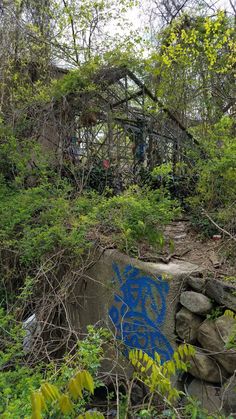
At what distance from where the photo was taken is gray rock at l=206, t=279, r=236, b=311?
2740 mm

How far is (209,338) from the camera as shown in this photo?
9.04ft

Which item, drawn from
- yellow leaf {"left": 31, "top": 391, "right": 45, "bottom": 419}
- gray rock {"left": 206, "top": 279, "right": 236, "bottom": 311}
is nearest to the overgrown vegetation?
yellow leaf {"left": 31, "top": 391, "right": 45, "bottom": 419}

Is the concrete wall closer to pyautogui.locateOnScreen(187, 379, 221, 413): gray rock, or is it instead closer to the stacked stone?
the stacked stone

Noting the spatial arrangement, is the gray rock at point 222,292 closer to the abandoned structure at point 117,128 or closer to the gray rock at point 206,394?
the gray rock at point 206,394

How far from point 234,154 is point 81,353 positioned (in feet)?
9.40

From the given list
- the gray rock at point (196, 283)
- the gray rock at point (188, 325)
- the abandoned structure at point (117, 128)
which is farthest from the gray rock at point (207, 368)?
the abandoned structure at point (117, 128)

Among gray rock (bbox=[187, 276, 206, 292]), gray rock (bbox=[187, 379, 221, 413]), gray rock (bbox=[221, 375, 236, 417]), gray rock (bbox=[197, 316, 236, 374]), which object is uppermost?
gray rock (bbox=[187, 276, 206, 292])

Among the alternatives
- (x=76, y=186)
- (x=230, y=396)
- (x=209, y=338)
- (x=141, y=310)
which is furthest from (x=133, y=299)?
(x=76, y=186)

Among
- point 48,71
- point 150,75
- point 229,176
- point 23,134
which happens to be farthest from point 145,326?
point 48,71

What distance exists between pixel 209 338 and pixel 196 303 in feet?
0.94

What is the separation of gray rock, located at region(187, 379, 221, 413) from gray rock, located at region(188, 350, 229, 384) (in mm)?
57

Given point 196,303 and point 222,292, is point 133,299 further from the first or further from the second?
point 222,292

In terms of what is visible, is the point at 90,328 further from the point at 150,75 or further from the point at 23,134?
the point at 150,75

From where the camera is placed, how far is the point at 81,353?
229 centimetres
